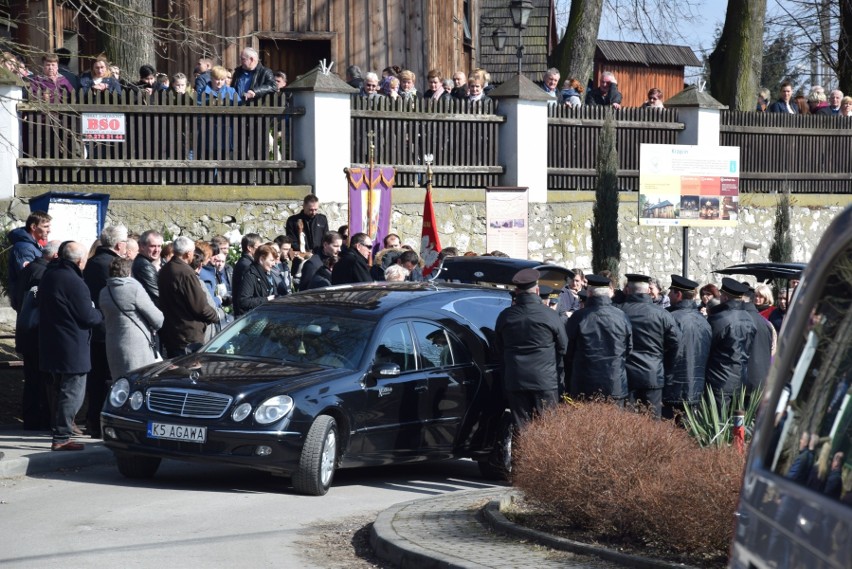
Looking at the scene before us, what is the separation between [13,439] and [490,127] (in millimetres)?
11978

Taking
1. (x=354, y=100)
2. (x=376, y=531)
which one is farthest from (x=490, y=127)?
(x=376, y=531)

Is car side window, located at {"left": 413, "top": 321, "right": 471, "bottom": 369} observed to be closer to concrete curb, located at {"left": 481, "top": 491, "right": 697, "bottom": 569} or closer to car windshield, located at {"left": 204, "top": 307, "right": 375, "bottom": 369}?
car windshield, located at {"left": 204, "top": 307, "right": 375, "bottom": 369}

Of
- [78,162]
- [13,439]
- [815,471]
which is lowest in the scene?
[13,439]

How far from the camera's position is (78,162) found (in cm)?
1964

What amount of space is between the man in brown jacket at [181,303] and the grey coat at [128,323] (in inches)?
24.6

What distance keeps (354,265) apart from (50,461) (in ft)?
16.6

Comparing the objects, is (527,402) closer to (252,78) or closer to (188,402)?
(188,402)

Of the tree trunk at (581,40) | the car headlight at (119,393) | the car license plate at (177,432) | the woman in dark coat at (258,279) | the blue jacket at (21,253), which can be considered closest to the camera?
the car license plate at (177,432)

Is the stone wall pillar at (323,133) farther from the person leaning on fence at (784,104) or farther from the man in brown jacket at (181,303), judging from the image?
the person leaning on fence at (784,104)

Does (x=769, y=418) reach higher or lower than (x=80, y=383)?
higher

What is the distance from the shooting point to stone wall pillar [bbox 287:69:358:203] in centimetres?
2067

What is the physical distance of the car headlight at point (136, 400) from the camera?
11211 mm

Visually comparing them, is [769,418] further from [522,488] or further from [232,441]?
[232,441]

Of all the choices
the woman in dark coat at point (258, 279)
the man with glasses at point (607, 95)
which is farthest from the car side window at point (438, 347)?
the man with glasses at point (607, 95)
